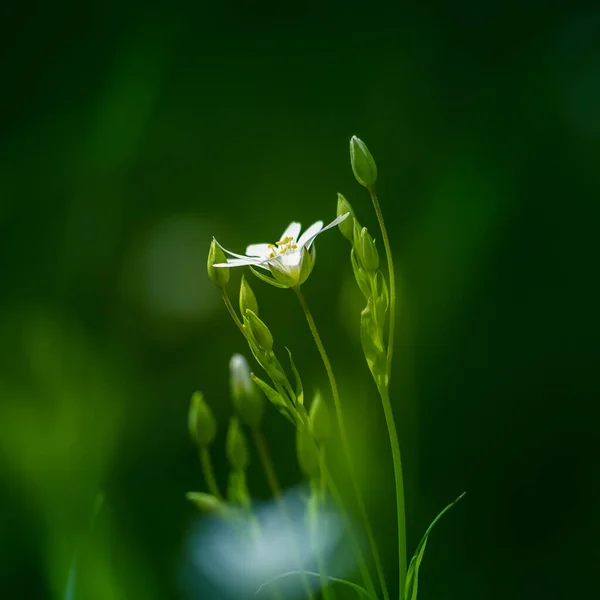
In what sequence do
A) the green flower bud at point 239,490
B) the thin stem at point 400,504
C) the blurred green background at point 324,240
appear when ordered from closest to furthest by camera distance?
the thin stem at point 400,504 < the green flower bud at point 239,490 < the blurred green background at point 324,240

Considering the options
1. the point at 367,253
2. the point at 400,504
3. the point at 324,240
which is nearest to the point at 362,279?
the point at 367,253

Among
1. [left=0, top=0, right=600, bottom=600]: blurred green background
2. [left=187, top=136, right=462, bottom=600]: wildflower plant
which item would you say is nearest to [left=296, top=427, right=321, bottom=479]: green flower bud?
[left=187, top=136, right=462, bottom=600]: wildflower plant

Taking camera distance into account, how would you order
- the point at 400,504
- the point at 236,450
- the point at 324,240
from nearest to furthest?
1. the point at 400,504
2. the point at 236,450
3. the point at 324,240

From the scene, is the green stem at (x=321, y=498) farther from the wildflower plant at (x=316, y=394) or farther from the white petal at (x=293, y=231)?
the white petal at (x=293, y=231)

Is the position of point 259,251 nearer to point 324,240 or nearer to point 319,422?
point 319,422

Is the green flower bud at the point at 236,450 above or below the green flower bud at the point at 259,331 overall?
below

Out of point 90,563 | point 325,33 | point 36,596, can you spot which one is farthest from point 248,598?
point 325,33

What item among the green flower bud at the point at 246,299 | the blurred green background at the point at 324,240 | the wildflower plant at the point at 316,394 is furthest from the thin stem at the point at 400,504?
the blurred green background at the point at 324,240
